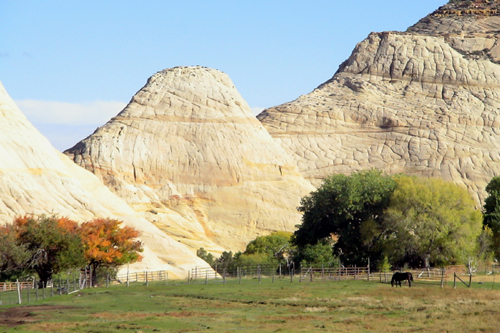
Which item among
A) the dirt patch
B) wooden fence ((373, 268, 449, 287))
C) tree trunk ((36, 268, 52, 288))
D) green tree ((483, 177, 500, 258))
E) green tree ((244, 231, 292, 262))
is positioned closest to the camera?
the dirt patch

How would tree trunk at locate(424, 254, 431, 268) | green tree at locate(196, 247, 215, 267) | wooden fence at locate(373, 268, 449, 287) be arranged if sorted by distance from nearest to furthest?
wooden fence at locate(373, 268, 449, 287), tree trunk at locate(424, 254, 431, 268), green tree at locate(196, 247, 215, 267)

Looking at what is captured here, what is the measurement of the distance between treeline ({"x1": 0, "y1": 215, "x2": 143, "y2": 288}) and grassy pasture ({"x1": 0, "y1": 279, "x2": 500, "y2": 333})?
5067mm

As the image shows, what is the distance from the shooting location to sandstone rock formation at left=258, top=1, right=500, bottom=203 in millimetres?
126500

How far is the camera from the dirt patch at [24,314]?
33.1 m

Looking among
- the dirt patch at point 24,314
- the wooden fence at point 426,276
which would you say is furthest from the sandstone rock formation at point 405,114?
the dirt patch at point 24,314

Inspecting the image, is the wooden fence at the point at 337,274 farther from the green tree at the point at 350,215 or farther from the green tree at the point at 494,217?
the green tree at the point at 494,217

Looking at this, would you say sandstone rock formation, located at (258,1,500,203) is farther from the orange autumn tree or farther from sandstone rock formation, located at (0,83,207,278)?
the orange autumn tree

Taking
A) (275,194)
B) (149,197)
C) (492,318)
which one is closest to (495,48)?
(275,194)

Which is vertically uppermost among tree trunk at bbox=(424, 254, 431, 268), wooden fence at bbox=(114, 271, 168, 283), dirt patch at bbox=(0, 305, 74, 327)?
tree trunk at bbox=(424, 254, 431, 268)

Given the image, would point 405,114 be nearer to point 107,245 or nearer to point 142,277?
point 142,277

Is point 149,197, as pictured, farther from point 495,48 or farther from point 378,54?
point 495,48

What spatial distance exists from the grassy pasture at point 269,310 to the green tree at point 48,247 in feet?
16.6

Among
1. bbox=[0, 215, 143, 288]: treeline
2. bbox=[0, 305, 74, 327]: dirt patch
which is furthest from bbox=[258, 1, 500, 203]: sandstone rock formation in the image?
bbox=[0, 305, 74, 327]: dirt patch

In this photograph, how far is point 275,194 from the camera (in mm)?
112312
